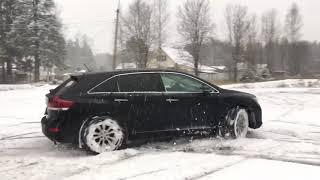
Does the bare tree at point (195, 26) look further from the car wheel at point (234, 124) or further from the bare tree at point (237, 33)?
the car wheel at point (234, 124)

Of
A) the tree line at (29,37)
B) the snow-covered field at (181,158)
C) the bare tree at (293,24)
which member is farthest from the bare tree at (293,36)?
the snow-covered field at (181,158)

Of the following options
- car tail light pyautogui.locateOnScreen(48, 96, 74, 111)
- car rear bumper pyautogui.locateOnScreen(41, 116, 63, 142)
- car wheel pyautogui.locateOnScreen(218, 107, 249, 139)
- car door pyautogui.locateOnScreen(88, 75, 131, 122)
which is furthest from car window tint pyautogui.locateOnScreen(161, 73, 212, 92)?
car rear bumper pyautogui.locateOnScreen(41, 116, 63, 142)

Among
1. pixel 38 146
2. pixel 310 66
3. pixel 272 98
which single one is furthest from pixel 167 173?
pixel 310 66

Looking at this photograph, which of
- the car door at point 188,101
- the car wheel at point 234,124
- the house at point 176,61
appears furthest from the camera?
the house at point 176,61

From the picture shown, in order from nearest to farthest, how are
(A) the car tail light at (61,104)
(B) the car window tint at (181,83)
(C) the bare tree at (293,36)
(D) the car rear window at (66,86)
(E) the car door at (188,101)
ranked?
1. (A) the car tail light at (61,104)
2. (D) the car rear window at (66,86)
3. (E) the car door at (188,101)
4. (B) the car window tint at (181,83)
5. (C) the bare tree at (293,36)

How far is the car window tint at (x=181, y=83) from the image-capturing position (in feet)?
29.1

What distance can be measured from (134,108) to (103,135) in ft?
2.40

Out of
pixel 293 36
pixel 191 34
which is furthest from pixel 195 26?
pixel 293 36

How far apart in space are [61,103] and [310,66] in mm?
96700

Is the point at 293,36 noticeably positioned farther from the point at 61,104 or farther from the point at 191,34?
the point at 61,104

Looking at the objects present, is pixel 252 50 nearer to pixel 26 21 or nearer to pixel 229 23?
pixel 229 23

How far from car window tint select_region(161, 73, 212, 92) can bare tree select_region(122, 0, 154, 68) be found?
155ft

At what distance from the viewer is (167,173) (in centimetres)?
671

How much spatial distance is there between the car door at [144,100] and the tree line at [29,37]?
49.3 m
